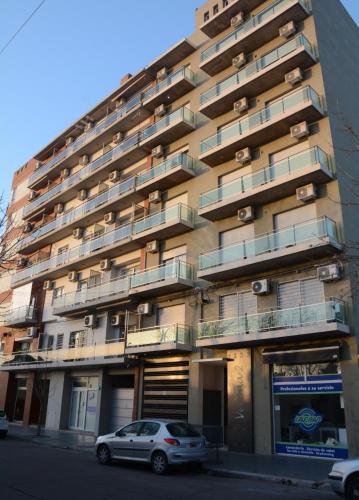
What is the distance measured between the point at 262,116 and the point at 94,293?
13.0 metres

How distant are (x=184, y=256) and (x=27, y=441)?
11.2m

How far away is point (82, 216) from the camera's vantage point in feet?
93.4

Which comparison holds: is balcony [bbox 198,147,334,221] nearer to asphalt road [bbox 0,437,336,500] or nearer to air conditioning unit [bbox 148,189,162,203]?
air conditioning unit [bbox 148,189,162,203]

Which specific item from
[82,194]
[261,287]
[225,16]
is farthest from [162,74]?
[261,287]

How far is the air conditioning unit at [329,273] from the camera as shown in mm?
15320

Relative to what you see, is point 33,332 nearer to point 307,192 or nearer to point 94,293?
point 94,293

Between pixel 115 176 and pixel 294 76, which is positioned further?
pixel 115 176

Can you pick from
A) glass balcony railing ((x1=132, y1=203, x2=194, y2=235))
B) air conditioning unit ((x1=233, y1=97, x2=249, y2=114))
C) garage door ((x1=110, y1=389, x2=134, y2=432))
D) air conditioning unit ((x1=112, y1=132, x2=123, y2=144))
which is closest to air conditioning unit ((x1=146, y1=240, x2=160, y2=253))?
glass balcony railing ((x1=132, y1=203, x2=194, y2=235))

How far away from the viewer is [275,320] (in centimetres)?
1641

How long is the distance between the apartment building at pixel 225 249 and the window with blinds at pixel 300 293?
6 centimetres

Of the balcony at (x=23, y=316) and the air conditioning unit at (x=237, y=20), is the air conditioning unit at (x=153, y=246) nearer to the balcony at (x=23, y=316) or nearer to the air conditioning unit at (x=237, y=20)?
the air conditioning unit at (x=237, y=20)

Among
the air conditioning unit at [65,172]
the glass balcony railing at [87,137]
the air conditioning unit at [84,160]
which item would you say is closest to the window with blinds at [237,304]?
the glass balcony railing at [87,137]

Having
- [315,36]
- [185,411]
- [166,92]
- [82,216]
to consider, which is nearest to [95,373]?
[185,411]

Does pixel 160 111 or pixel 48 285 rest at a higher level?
pixel 160 111
